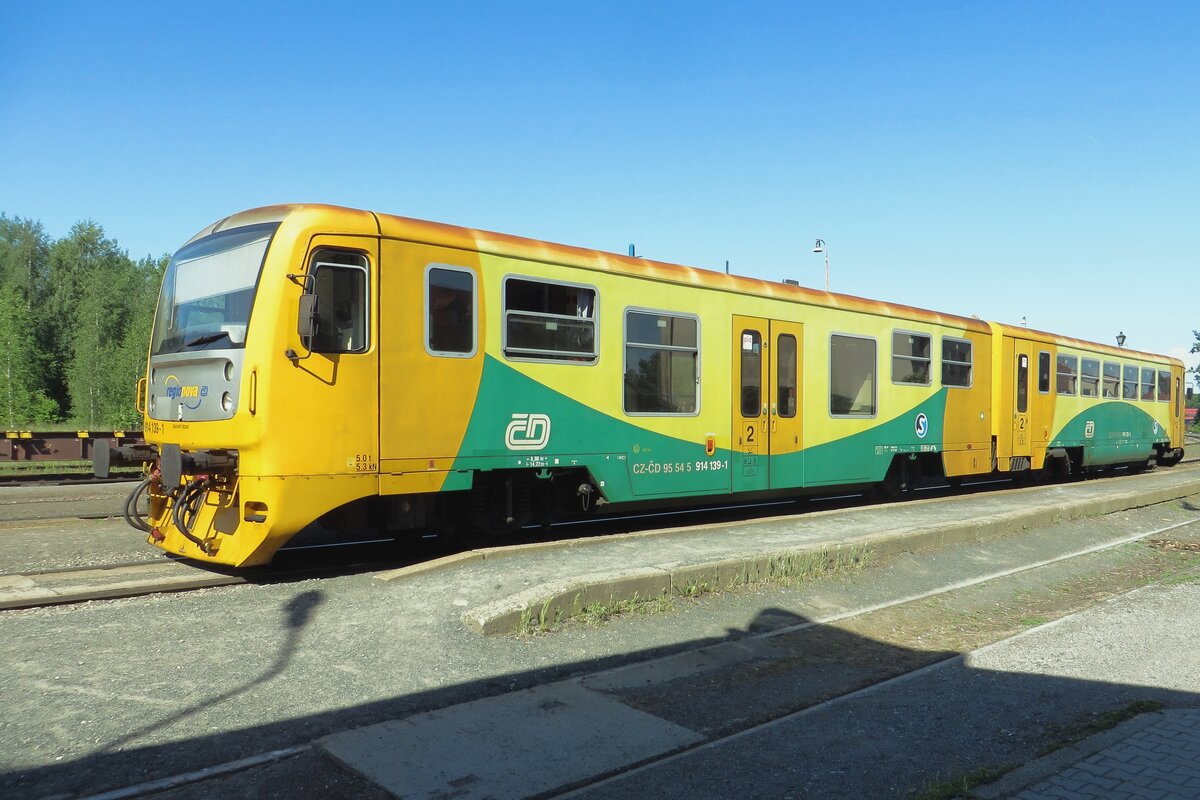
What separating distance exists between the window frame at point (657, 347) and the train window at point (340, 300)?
315cm

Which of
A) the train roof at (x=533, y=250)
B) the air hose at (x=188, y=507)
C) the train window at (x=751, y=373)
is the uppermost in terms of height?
the train roof at (x=533, y=250)

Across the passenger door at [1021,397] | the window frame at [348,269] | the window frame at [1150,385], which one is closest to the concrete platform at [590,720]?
the window frame at [348,269]

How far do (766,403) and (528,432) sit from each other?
13.2ft

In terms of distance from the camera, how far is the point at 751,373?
436 inches

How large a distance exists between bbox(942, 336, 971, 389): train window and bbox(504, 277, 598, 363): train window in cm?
814

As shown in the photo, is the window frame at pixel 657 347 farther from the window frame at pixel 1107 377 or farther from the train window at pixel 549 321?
the window frame at pixel 1107 377

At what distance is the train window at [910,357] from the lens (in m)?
13.5

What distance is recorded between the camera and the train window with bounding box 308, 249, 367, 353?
7.20 meters

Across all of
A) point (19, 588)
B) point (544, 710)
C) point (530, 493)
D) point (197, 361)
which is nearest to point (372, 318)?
point (197, 361)

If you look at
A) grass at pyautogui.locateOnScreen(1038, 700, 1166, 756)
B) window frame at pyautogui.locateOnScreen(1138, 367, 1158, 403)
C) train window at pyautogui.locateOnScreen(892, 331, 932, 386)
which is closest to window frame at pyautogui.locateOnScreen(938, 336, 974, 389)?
train window at pyautogui.locateOnScreen(892, 331, 932, 386)

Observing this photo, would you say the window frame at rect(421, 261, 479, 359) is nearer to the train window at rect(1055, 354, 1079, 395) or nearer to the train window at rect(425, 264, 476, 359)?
the train window at rect(425, 264, 476, 359)

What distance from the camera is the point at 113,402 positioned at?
151 ft

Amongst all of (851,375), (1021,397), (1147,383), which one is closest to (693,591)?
(851,375)

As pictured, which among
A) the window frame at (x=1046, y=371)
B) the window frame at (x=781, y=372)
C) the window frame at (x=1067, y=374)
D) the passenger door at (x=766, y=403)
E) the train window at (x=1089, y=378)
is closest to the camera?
the passenger door at (x=766, y=403)
